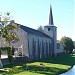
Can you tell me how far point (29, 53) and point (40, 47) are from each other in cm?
1063

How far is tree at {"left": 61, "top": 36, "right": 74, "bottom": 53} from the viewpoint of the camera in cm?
9300

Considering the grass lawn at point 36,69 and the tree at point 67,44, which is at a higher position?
the tree at point 67,44

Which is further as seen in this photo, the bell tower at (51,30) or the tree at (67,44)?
the tree at (67,44)

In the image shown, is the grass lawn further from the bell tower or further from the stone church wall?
the bell tower

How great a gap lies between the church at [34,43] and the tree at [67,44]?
15285 mm

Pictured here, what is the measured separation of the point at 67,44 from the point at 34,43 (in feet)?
128

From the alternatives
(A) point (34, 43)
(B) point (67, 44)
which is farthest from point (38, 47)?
(B) point (67, 44)

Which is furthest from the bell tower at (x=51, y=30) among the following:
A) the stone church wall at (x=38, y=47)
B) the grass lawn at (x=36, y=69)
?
the grass lawn at (x=36, y=69)

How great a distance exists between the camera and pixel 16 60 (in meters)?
44.0

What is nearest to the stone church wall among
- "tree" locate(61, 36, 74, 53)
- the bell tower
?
the bell tower

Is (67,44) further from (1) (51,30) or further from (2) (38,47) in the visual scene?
(2) (38,47)

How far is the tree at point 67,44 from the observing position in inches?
3661

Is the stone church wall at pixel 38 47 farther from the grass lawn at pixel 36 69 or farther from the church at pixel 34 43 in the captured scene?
the grass lawn at pixel 36 69

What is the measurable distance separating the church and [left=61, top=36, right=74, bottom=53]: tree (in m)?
15.3
